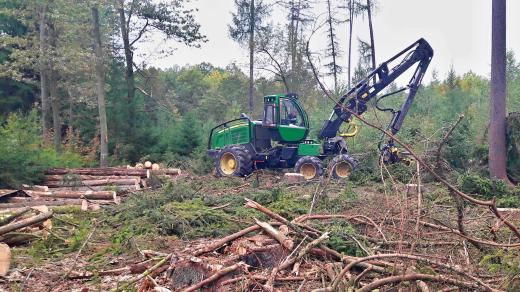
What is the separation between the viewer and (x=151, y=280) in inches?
195

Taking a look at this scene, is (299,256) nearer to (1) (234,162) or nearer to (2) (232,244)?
(2) (232,244)

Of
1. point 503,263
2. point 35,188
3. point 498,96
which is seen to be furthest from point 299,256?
point 498,96

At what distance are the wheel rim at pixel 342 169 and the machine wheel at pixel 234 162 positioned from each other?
245 centimetres

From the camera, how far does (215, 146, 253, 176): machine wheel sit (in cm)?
1455

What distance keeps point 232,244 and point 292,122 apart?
9.37 metres

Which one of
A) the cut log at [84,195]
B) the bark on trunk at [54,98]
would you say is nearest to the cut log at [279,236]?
the cut log at [84,195]

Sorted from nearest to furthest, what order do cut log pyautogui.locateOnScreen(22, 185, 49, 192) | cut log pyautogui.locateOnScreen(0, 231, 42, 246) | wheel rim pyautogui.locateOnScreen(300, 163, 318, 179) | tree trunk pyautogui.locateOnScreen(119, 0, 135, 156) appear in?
cut log pyautogui.locateOnScreen(0, 231, 42, 246)
cut log pyautogui.locateOnScreen(22, 185, 49, 192)
wheel rim pyautogui.locateOnScreen(300, 163, 318, 179)
tree trunk pyautogui.locateOnScreen(119, 0, 135, 156)

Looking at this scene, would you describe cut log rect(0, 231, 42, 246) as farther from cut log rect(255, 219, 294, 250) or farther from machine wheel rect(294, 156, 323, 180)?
machine wheel rect(294, 156, 323, 180)

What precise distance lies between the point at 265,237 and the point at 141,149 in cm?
1638

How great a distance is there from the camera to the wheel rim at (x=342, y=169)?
44.5 feet

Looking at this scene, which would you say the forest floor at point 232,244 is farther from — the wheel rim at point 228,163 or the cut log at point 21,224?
the wheel rim at point 228,163

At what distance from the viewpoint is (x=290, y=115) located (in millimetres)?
14828

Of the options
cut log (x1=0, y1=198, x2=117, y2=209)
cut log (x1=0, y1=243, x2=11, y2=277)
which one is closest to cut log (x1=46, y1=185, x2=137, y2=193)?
cut log (x1=0, y1=198, x2=117, y2=209)

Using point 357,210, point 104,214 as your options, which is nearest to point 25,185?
point 104,214
